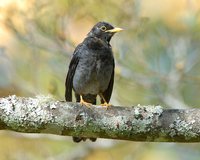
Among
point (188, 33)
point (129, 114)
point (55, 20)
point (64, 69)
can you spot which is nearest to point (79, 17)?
point (55, 20)

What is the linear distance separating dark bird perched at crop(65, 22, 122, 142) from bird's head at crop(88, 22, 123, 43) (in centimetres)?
13

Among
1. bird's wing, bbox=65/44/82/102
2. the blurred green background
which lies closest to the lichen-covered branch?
bird's wing, bbox=65/44/82/102

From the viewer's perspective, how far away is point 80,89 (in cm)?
624

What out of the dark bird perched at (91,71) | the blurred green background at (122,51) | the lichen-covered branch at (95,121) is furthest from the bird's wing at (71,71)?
the lichen-covered branch at (95,121)

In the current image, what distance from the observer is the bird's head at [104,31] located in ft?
21.4

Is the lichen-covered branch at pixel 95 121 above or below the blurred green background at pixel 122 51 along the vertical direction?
below

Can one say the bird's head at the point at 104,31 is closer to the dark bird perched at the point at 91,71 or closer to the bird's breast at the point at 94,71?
the dark bird perched at the point at 91,71

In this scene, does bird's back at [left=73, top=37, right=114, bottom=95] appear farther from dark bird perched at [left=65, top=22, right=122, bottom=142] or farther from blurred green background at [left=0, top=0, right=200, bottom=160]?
blurred green background at [left=0, top=0, right=200, bottom=160]

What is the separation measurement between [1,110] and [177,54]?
337 cm

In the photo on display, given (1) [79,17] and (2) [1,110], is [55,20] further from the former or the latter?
(2) [1,110]

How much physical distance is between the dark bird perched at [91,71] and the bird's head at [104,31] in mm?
129

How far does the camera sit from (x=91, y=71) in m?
6.10

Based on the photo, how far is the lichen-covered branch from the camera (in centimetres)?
421

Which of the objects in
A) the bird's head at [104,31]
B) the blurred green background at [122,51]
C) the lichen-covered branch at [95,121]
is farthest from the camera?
the blurred green background at [122,51]
